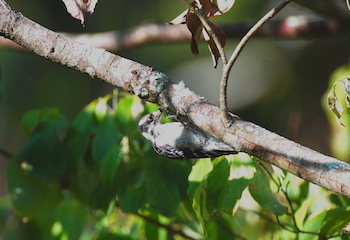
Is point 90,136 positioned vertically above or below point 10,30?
below

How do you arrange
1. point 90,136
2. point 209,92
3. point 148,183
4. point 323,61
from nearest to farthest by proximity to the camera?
point 148,183 < point 90,136 < point 323,61 < point 209,92

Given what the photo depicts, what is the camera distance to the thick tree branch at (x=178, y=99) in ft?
4.44

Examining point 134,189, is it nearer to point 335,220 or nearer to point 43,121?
point 43,121

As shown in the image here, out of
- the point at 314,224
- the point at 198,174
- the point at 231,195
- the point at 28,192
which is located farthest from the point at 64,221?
the point at 314,224

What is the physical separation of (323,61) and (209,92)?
198 centimetres

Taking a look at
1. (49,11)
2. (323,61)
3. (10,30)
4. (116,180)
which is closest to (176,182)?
(116,180)

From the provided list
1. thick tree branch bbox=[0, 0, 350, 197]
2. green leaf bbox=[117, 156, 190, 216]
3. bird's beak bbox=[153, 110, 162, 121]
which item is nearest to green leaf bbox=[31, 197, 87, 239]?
green leaf bbox=[117, 156, 190, 216]

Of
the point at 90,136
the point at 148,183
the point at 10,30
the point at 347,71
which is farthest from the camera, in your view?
the point at 347,71

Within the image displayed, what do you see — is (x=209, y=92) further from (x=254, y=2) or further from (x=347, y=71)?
(x=347, y=71)

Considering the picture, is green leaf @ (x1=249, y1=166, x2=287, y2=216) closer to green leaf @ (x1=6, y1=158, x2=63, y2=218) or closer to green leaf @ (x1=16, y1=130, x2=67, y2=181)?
green leaf @ (x1=16, y1=130, x2=67, y2=181)

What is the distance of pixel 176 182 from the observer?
2420 mm

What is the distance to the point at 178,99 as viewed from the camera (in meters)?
1.69

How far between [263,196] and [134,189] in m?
0.74

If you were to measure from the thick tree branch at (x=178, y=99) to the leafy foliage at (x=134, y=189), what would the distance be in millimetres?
469
